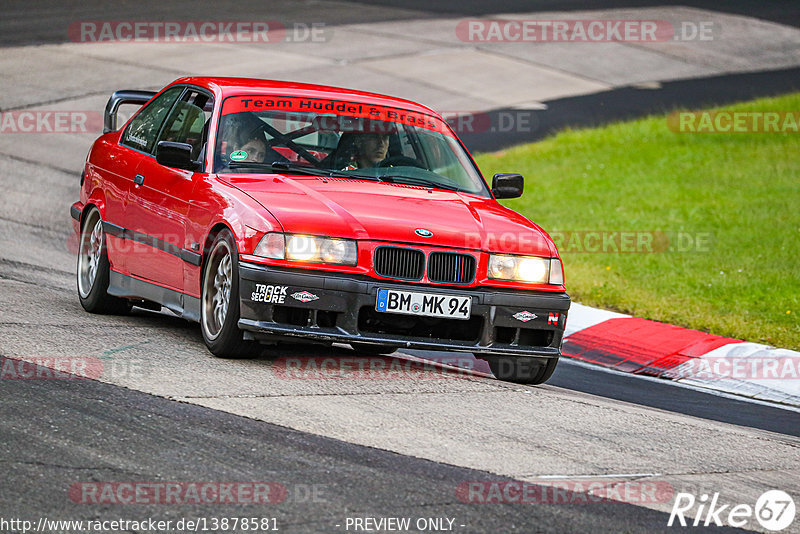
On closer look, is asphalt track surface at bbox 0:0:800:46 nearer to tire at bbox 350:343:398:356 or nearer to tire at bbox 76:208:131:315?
tire at bbox 76:208:131:315

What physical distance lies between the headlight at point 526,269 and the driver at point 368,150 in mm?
1333

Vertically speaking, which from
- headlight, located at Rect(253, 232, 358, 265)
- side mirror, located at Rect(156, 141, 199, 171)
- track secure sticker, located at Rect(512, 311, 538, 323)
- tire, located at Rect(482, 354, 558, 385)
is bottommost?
tire, located at Rect(482, 354, 558, 385)

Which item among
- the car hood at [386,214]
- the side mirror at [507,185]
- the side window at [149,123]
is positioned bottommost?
the car hood at [386,214]

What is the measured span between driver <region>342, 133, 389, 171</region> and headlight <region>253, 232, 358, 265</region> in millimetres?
1259

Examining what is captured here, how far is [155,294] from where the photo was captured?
829 centimetres

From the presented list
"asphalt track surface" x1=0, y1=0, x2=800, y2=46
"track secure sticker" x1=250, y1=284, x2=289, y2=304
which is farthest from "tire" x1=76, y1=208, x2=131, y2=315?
"asphalt track surface" x1=0, y1=0, x2=800, y2=46

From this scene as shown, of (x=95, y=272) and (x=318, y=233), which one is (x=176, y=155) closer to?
(x=318, y=233)

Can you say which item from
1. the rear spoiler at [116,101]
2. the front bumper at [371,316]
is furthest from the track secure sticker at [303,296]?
the rear spoiler at [116,101]

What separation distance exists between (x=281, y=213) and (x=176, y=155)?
110cm

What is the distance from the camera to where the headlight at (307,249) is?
275 inches

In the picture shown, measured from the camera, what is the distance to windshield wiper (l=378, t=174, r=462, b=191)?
323 inches

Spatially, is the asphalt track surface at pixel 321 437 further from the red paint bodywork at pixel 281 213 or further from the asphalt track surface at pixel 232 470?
the red paint bodywork at pixel 281 213

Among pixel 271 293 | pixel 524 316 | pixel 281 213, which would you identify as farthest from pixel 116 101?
pixel 524 316

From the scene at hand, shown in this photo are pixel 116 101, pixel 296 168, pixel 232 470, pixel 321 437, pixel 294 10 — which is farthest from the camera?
pixel 294 10
